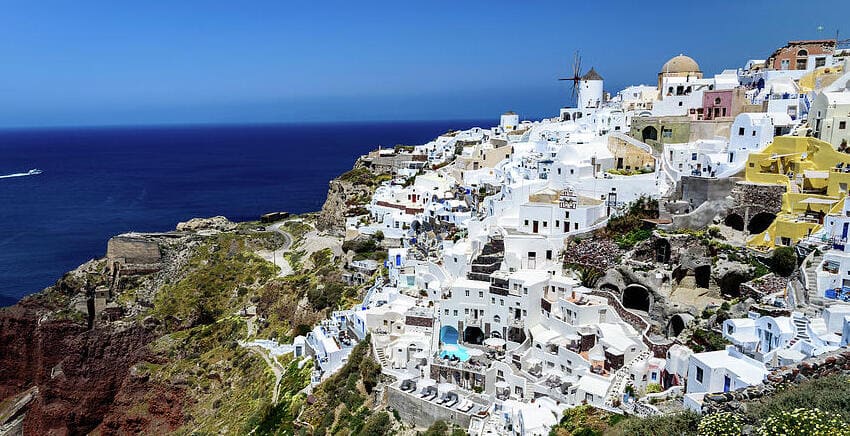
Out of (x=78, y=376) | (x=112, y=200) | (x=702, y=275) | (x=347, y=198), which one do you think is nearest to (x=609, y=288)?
(x=702, y=275)

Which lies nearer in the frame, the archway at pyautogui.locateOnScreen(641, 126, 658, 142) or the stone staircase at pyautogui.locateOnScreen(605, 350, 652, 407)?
the stone staircase at pyautogui.locateOnScreen(605, 350, 652, 407)

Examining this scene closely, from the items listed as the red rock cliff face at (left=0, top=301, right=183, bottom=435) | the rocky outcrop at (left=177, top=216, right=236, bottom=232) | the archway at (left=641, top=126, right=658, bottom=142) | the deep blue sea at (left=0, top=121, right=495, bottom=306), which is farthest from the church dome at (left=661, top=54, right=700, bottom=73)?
the deep blue sea at (left=0, top=121, right=495, bottom=306)

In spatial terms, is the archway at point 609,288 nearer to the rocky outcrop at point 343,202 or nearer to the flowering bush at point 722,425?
the flowering bush at point 722,425

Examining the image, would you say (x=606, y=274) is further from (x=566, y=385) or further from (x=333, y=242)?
(x=333, y=242)

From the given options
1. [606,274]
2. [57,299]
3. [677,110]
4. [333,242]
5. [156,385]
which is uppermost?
[677,110]

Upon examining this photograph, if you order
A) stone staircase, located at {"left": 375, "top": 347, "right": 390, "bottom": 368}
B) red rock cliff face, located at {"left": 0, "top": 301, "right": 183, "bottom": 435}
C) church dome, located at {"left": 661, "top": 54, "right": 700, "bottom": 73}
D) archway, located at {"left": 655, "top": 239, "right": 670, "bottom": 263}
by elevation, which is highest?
church dome, located at {"left": 661, "top": 54, "right": 700, "bottom": 73}

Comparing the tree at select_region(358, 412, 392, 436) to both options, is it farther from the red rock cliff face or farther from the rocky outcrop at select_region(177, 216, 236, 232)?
the rocky outcrop at select_region(177, 216, 236, 232)

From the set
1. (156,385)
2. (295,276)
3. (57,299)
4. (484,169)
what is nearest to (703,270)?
(484,169)
